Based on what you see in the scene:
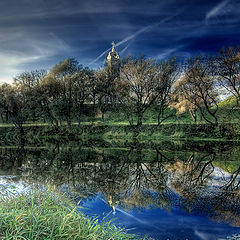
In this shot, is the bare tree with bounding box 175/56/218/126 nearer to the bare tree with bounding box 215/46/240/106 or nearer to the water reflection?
the bare tree with bounding box 215/46/240/106

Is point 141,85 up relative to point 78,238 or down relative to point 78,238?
up

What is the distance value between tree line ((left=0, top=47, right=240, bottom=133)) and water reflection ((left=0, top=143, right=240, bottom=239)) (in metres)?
20.6

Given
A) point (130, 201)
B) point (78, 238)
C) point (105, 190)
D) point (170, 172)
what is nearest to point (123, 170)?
point (170, 172)

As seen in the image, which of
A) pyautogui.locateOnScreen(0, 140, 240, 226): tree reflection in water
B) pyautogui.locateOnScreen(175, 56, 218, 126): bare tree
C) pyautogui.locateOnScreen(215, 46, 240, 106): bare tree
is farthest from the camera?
pyautogui.locateOnScreen(175, 56, 218, 126): bare tree

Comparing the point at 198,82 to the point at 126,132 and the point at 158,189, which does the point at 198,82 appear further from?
the point at 158,189

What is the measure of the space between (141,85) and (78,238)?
35.4 m

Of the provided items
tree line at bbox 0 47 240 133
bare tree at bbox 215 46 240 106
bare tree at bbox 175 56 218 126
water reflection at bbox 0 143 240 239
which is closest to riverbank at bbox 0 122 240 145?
tree line at bbox 0 47 240 133

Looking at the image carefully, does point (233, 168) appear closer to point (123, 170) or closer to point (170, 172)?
point (170, 172)

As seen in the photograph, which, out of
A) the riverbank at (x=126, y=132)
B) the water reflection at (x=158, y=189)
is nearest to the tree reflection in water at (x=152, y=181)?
the water reflection at (x=158, y=189)

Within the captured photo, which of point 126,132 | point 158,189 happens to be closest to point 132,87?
point 126,132

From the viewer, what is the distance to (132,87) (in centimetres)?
3956

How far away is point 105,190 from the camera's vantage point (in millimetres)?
11383

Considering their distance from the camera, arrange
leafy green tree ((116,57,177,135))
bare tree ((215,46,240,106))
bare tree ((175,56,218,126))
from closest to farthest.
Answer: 1. bare tree ((215,46,240,106))
2. bare tree ((175,56,218,126))
3. leafy green tree ((116,57,177,135))

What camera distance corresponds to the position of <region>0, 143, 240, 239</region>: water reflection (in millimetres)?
8008
